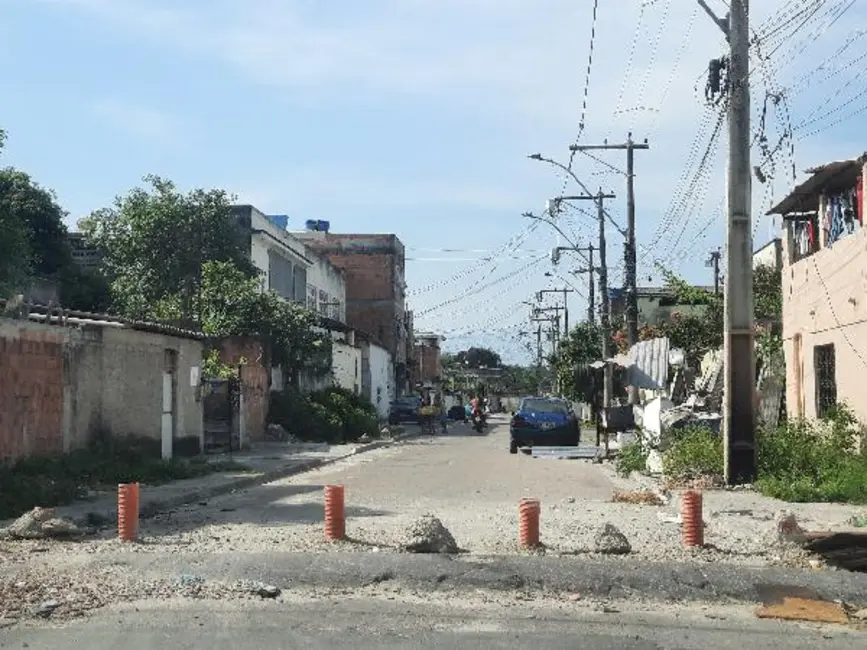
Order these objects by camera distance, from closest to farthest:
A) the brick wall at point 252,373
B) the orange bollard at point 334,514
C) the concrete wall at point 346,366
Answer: the orange bollard at point 334,514
the brick wall at point 252,373
the concrete wall at point 346,366

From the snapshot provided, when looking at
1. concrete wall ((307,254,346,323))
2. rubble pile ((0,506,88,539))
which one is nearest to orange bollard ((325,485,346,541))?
rubble pile ((0,506,88,539))

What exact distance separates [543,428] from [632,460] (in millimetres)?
11360

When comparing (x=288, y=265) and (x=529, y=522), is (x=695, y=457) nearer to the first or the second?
(x=529, y=522)

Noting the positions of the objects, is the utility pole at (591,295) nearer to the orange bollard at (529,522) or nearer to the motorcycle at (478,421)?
the motorcycle at (478,421)

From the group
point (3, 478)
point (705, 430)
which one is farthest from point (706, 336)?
Answer: point (3, 478)

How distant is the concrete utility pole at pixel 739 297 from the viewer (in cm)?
1838

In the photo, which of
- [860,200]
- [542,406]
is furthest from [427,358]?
[860,200]

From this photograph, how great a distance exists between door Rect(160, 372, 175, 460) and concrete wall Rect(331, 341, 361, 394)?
24.9 m

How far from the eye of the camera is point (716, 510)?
15.2m

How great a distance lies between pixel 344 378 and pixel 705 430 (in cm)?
3585

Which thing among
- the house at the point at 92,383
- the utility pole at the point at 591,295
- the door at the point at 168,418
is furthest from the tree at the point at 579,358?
the door at the point at 168,418

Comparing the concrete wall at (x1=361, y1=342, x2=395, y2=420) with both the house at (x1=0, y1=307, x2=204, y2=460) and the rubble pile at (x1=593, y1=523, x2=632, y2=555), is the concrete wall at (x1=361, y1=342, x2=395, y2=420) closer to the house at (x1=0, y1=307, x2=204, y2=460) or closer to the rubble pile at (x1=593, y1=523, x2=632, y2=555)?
Result: the house at (x1=0, y1=307, x2=204, y2=460)

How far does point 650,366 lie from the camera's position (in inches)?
1156

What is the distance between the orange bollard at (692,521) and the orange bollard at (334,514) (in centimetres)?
379
